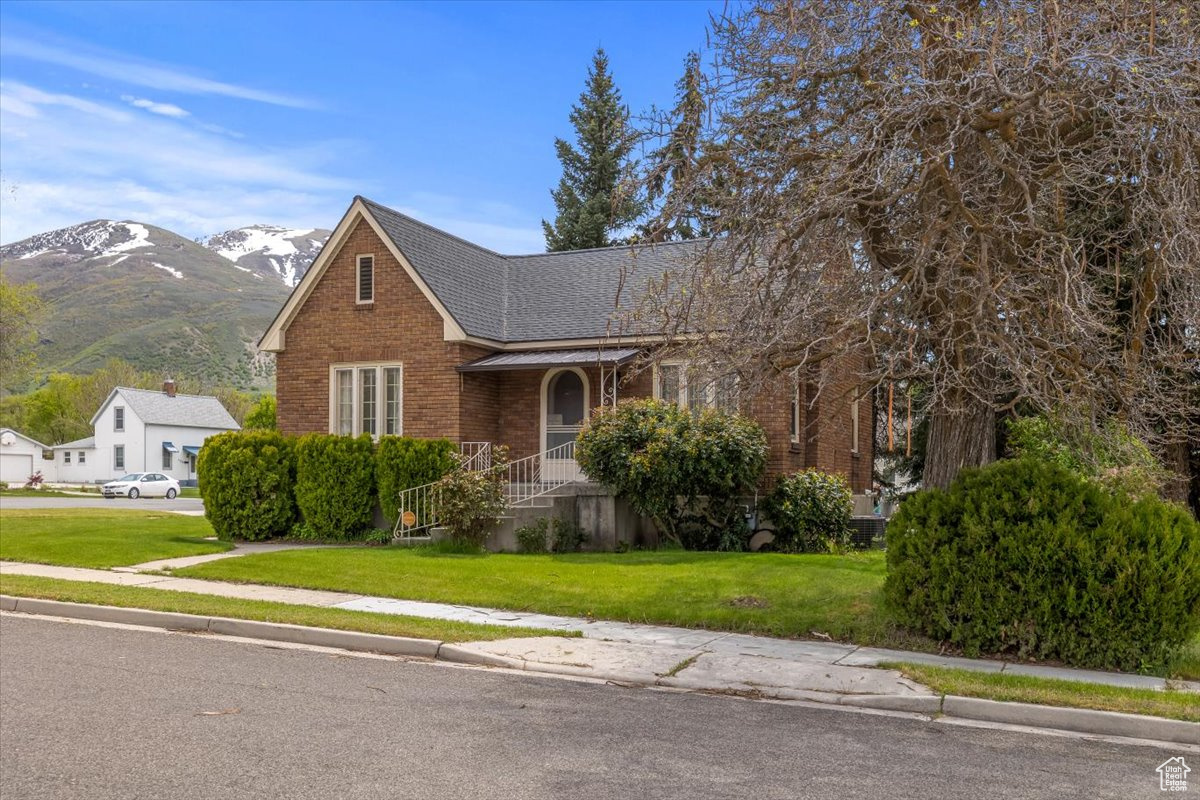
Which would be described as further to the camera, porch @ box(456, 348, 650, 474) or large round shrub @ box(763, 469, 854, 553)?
porch @ box(456, 348, 650, 474)

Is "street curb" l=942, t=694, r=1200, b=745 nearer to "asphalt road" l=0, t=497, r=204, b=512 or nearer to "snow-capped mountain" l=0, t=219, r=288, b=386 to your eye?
"asphalt road" l=0, t=497, r=204, b=512

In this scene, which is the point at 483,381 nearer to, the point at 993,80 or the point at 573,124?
the point at 993,80

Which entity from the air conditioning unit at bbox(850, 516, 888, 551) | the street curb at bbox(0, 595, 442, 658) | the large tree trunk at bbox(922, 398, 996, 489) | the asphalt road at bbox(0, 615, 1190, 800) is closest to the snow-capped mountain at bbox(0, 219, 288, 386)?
the air conditioning unit at bbox(850, 516, 888, 551)

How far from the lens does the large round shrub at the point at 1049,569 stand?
891cm

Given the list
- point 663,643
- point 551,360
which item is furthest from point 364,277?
point 663,643

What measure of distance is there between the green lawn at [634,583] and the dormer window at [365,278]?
267 inches

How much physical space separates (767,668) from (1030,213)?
15.6ft

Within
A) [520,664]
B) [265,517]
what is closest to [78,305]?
[265,517]

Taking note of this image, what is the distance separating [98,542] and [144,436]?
45.9m

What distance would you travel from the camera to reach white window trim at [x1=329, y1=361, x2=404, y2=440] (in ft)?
70.9

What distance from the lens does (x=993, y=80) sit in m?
8.80

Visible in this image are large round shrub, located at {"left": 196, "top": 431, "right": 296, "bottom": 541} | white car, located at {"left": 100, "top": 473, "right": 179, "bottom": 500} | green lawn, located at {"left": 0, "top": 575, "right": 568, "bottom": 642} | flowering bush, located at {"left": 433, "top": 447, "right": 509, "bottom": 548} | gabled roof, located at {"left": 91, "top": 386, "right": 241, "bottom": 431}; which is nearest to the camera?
green lawn, located at {"left": 0, "top": 575, "right": 568, "bottom": 642}

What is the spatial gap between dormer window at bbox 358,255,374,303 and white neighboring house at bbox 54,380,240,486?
43086mm

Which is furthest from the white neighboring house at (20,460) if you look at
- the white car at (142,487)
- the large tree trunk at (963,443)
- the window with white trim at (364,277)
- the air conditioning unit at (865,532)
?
the large tree trunk at (963,443)
